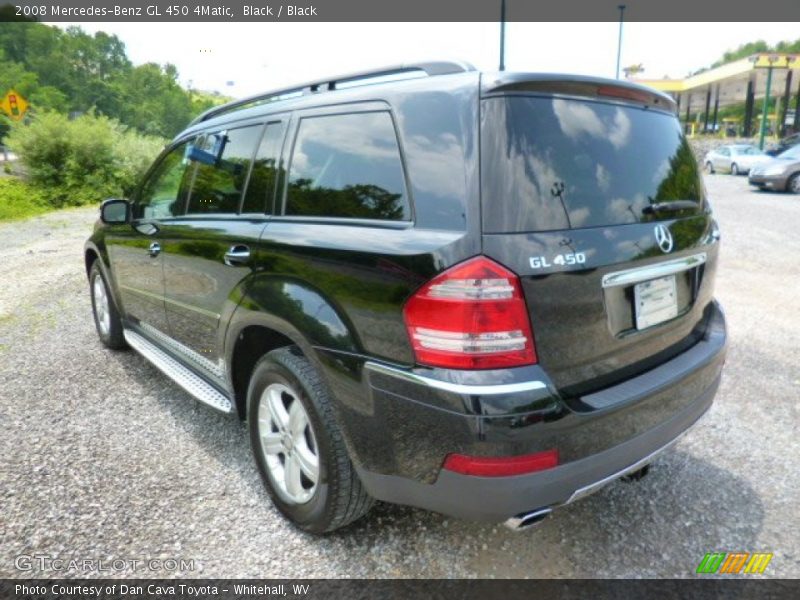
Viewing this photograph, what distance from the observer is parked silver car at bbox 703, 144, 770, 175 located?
2425 cm

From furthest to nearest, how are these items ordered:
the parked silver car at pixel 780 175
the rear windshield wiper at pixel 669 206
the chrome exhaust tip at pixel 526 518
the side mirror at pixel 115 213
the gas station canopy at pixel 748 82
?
1. the gas station canopy at pixel 748 82
2. the parked silver car at pixel 780 175
3. the side mirror at pixel 115 213
4. the rear windshield wiper at pixel 669 206
5. the chrome exhaust tip at pixel 526 518

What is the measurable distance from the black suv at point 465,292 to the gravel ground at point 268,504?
274mm

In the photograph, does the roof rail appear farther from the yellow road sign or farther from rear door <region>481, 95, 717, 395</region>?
the yellow road sign

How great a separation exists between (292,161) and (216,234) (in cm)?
66

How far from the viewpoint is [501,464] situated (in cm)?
180

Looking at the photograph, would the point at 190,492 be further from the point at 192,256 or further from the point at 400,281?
the point at 400,281

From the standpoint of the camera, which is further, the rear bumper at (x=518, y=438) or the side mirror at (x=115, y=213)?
the side mirror at (x=115, y=213)

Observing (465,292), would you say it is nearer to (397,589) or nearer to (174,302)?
(397,589)

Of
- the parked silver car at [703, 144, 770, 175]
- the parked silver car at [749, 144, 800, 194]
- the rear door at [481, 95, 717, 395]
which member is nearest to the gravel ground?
the rear door at [481, 95, 717, 395]

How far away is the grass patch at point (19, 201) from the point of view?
587 inches

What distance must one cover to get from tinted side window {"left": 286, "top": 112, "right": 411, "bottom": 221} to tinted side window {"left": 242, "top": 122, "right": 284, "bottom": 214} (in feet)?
0.50

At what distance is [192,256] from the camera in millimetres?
3193

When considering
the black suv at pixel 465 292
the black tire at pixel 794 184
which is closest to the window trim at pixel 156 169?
the black suv at pixel 465 292

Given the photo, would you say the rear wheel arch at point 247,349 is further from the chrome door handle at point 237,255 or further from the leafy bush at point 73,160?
the leafy bush at point 73,160
